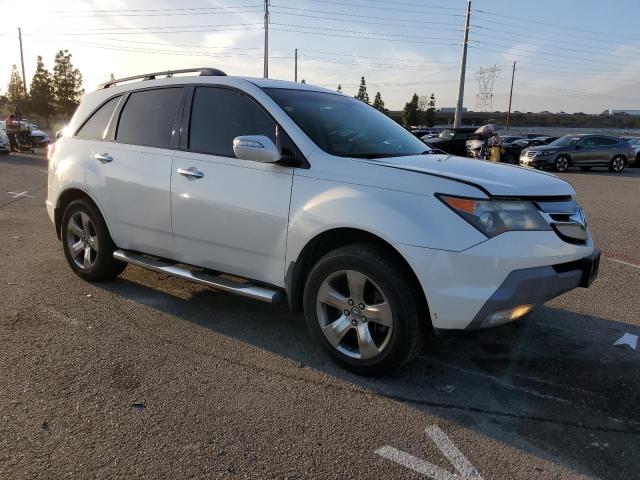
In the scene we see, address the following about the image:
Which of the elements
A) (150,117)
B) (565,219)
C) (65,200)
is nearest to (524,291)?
(565,219)

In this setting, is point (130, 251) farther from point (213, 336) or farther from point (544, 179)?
point (544, 179)

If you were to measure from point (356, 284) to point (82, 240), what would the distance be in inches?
122

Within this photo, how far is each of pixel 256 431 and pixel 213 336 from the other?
1322 mm

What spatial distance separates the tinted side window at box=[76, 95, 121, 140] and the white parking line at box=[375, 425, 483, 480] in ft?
12.7

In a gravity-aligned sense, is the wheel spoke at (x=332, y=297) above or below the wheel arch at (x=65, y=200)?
below

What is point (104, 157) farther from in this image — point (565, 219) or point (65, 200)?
point (565, 219)

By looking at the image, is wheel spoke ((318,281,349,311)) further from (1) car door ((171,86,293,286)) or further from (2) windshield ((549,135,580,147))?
(2) windshield ((549,135,580,147))

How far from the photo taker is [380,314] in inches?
126

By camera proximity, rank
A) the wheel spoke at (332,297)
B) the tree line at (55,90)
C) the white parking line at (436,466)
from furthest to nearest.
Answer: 1. the tree line at (55,90)
2. the wheel spoke at (332,297)
3. the white parking line at (436,466)

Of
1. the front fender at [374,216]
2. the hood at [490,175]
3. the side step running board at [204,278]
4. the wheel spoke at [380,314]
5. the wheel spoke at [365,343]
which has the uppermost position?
the hood at [490,175]

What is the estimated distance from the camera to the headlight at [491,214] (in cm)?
295

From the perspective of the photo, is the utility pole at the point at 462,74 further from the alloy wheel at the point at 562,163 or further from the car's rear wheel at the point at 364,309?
the car's rear wheel at the point at 364,309

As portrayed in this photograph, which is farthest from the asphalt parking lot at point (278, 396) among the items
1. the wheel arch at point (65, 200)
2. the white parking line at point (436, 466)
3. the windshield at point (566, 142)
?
the windshield at point (566, 142)

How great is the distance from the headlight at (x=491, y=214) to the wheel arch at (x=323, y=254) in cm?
44
